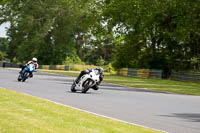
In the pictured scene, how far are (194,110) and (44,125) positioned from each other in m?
7.87

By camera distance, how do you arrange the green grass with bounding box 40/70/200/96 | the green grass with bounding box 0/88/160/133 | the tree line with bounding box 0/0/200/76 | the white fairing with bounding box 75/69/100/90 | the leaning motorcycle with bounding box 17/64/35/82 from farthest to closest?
1. the tree line with bounding box 0/0/200/76
2. the green grass with bounding box 40/70/200/96
3. the leaning motorcycle with bounding box 17/64/35/82
4. the white fairing with bounding box 75/69/100/90
5. the green grass with bounding box 0/88/160/133

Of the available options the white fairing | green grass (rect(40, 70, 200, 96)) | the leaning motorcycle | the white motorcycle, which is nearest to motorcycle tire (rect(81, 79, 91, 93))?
the white motorcycle

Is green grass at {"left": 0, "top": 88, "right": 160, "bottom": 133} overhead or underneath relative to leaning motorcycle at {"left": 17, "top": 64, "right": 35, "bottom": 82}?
underneath

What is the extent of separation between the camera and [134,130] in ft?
31.2

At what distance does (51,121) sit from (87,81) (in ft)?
37.0

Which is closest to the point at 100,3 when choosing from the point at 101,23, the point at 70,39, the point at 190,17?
the point at 101,23

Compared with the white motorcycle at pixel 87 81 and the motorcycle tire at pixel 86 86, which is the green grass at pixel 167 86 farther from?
the motorcycle tire at pixel 86 86

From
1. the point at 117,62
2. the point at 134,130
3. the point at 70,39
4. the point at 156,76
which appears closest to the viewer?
the point at 134,130

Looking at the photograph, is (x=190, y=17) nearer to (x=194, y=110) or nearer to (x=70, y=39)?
(x=194, y=110)

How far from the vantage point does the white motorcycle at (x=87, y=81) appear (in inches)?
794

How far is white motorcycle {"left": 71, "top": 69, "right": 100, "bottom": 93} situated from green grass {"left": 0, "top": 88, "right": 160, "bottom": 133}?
817cm

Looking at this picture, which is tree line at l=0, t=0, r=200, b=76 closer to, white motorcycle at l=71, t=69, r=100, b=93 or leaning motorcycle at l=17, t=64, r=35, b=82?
leaning motorcycle at l=17, t=64, r=35, b=82

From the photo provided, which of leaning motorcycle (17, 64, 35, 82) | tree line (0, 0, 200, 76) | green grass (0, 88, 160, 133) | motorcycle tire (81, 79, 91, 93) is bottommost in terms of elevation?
green grass (0, 88, 160, 133)

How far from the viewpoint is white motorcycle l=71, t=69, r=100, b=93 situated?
20.2 m
